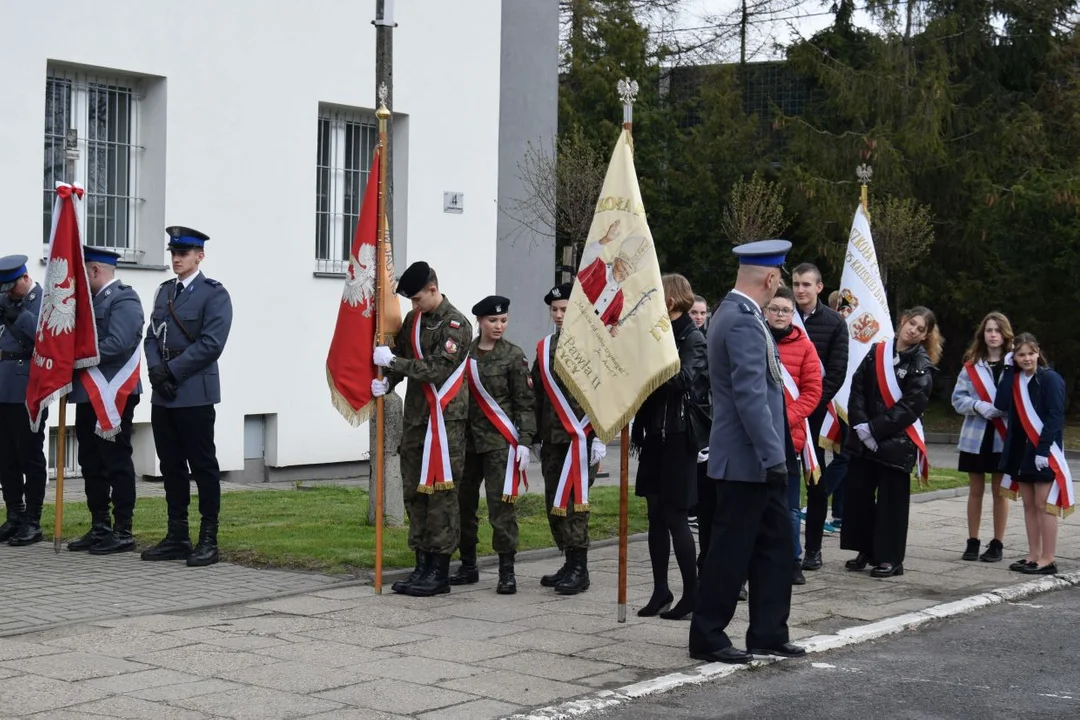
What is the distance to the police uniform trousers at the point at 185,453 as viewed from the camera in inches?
392

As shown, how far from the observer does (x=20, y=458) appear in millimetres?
10859

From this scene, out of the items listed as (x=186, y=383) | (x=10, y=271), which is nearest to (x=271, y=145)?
(x=10, y=271)

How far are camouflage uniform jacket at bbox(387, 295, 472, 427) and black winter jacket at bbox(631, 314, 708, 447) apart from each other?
120 cm

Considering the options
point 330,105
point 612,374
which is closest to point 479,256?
point 330,105

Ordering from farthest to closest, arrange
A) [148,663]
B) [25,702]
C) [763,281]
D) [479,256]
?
1. [479,256]
2. [763,281]
3. [148,663]
4. [25,702]

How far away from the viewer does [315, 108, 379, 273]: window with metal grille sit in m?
16.6

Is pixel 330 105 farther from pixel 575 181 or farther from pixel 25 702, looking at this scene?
pixel 25 702

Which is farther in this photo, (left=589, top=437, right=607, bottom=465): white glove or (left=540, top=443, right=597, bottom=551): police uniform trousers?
(left=540, top=443, right=597, bottom=551): police uniform trousers

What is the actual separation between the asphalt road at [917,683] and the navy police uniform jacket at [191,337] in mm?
4542

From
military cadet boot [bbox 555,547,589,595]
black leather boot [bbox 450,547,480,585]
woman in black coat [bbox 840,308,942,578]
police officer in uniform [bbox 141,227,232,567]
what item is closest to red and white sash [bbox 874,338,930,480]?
woman in black coat [bbox 840,308,942,578]

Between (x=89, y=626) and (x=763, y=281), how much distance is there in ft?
13.0

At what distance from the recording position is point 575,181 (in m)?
20.7

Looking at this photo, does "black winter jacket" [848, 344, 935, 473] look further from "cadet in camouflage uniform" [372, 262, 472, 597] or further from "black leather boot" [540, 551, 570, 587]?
"cadet in camouflage uniform" [372, 262, 472, 597]

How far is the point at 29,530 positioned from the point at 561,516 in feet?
14.0
